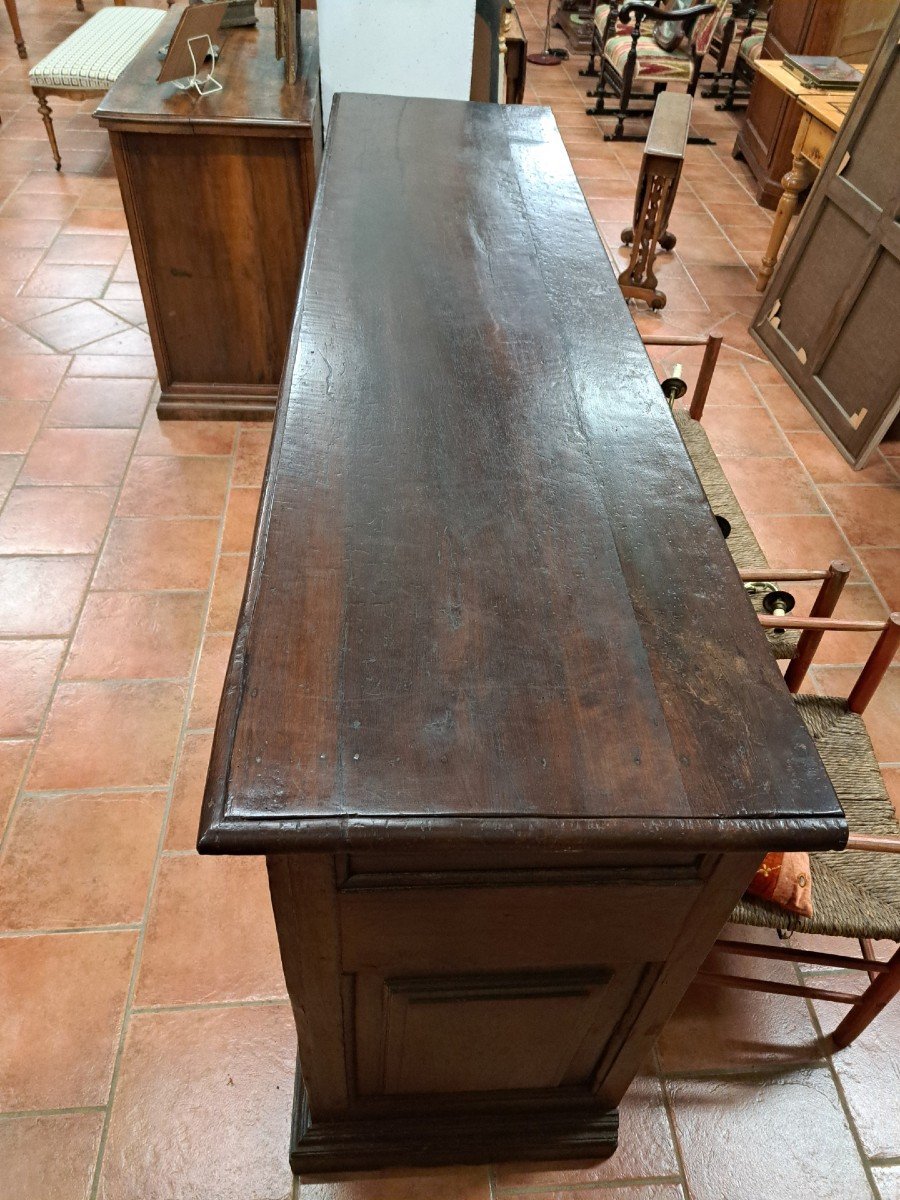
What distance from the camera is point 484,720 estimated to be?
0.88 metres

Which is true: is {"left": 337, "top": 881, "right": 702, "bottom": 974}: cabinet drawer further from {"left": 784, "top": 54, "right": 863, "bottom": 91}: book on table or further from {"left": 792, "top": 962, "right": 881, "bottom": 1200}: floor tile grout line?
{"left": 784, "top": 54, "right": 863, "bottom": 91}: book on table

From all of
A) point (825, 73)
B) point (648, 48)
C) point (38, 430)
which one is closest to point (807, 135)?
point (825, 73)

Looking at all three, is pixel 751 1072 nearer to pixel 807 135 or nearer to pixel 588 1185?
pixel 588 1185

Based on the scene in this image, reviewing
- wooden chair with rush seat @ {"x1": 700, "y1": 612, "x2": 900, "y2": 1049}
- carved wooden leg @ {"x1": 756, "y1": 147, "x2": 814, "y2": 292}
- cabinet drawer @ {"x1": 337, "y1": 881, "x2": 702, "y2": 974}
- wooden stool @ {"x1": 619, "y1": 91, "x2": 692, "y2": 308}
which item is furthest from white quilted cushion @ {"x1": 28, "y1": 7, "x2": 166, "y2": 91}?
cabinet drawer @ {"x1": 337, "y1": 881, "x2": 702, "y2": 974}

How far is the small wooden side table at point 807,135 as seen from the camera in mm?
3463

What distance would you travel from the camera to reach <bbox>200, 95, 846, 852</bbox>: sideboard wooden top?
828mm

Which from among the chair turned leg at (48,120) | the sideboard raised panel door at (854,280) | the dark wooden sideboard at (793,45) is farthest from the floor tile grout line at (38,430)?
the dark wooden sideboard at (793,45)

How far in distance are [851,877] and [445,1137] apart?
82 cm

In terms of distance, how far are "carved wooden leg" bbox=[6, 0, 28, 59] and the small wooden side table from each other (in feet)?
16.5

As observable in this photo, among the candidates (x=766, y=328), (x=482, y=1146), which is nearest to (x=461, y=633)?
(x=482, y=1146)

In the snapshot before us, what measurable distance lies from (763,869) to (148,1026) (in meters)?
1.21

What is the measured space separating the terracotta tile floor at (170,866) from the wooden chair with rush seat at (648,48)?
278 centimetres

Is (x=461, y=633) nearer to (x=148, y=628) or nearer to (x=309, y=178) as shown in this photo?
(x=148, y=628)

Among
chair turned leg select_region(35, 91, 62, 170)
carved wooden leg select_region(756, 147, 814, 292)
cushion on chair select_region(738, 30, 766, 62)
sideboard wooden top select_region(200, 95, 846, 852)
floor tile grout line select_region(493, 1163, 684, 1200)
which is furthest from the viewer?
cushion on chair select_region(738, 30, 766, 62)
